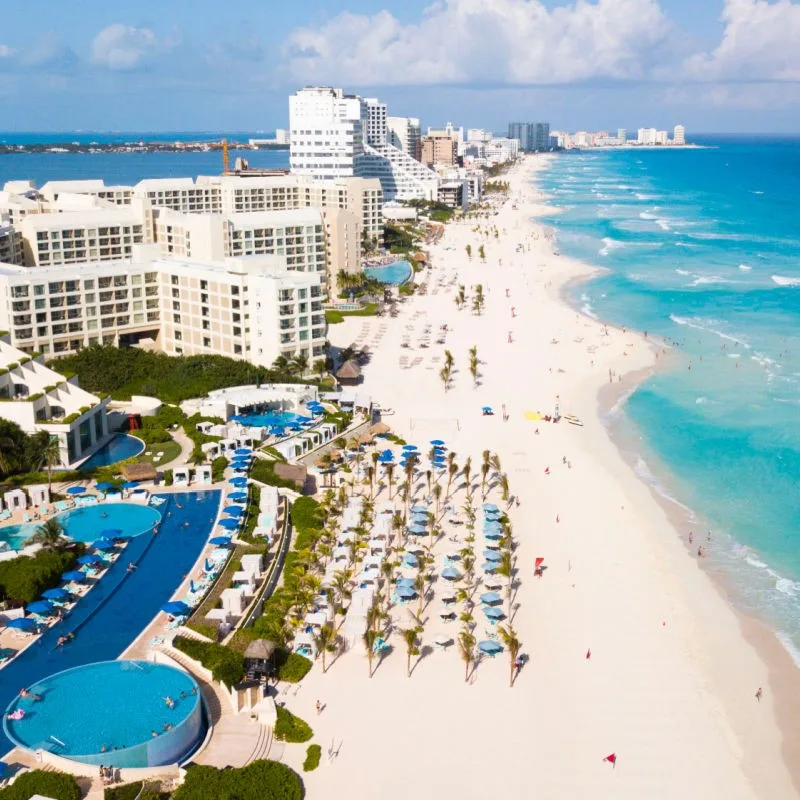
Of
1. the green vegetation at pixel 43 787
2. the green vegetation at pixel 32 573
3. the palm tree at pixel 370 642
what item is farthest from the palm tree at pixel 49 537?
the green vegetation at pixel 43 787

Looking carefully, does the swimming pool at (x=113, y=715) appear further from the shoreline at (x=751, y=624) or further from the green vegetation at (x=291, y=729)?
the shoreline at (x=751, y=624)

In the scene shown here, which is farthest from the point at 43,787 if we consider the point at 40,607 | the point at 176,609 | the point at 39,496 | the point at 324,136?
the point at 324,136

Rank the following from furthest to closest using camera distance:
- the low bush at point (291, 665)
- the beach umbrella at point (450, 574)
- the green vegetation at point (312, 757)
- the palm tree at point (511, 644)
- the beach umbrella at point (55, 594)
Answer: the beach umbrella at point (450, 574) → the beach umbrella at point (55, 594) → the palm tree at point (511, 644) → the low bush at point (291, 665) → the green vegetation at point (312, 757)

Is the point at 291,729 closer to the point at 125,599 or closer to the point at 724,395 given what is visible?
the point at 125,599

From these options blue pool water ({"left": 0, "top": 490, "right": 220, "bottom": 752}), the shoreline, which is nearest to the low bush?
blue pool water ({"left": 0, "top": 490, "right": 220, "bottom": 752})

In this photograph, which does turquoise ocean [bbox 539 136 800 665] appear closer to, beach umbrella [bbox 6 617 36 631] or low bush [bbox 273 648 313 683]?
low bush [bbox 273 648 313 683]

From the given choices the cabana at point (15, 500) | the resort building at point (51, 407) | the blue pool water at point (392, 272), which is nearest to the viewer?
the cabana at point (15, 500)

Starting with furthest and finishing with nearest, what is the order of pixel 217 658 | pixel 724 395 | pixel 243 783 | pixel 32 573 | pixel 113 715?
pixel 724 395 < pixel 32 573 < pixel 217 658 < pixel 113 715 < pixel 243 783

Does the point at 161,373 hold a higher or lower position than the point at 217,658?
higher
